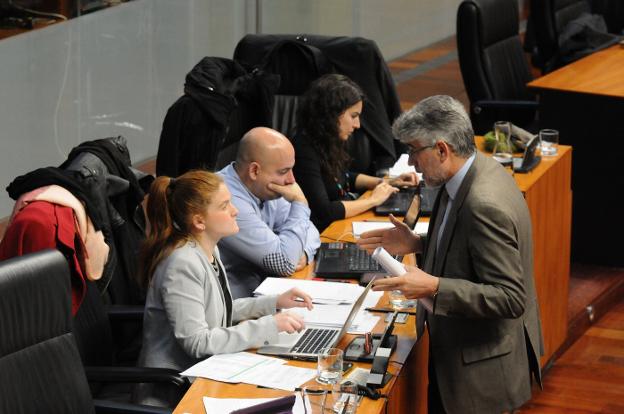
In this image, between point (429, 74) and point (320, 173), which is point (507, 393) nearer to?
point (320, 173)

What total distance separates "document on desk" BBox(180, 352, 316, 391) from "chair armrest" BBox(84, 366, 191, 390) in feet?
0.30

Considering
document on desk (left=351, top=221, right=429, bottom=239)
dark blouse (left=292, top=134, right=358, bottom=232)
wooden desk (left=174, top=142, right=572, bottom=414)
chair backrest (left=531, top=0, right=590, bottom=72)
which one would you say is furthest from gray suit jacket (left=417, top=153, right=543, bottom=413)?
chair backrest (left=531, top=0, right=590, bottom=72)

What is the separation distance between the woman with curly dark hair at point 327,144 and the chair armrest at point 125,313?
48.4 inches

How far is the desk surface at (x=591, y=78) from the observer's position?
20.4 ft

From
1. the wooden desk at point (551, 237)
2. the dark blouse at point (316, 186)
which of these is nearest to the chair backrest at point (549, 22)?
the wooden desk at point (551, 237)

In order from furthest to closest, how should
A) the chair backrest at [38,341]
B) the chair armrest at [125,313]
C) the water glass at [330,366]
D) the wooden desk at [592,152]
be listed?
the wooden desk at [592,152] → the chair armrest at [125,313] → the water glass at [330,366] → the chair backrest at [38,341]

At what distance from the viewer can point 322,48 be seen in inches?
233

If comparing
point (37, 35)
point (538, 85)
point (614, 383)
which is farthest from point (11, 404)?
point (538, 85)

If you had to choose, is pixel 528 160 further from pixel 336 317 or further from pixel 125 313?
pixel 125 313

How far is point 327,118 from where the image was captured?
16.7 ft

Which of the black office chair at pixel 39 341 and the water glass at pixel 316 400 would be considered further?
the water glass at pixel 316 400

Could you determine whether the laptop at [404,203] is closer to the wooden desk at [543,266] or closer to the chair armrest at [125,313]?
A: the wooden desk at [543,266]

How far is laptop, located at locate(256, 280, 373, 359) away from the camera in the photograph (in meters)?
3.34

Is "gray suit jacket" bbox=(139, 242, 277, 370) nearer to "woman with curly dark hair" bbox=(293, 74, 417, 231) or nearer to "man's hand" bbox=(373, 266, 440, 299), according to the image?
"man's hand" bbox=(373, 266, 440, 299)
